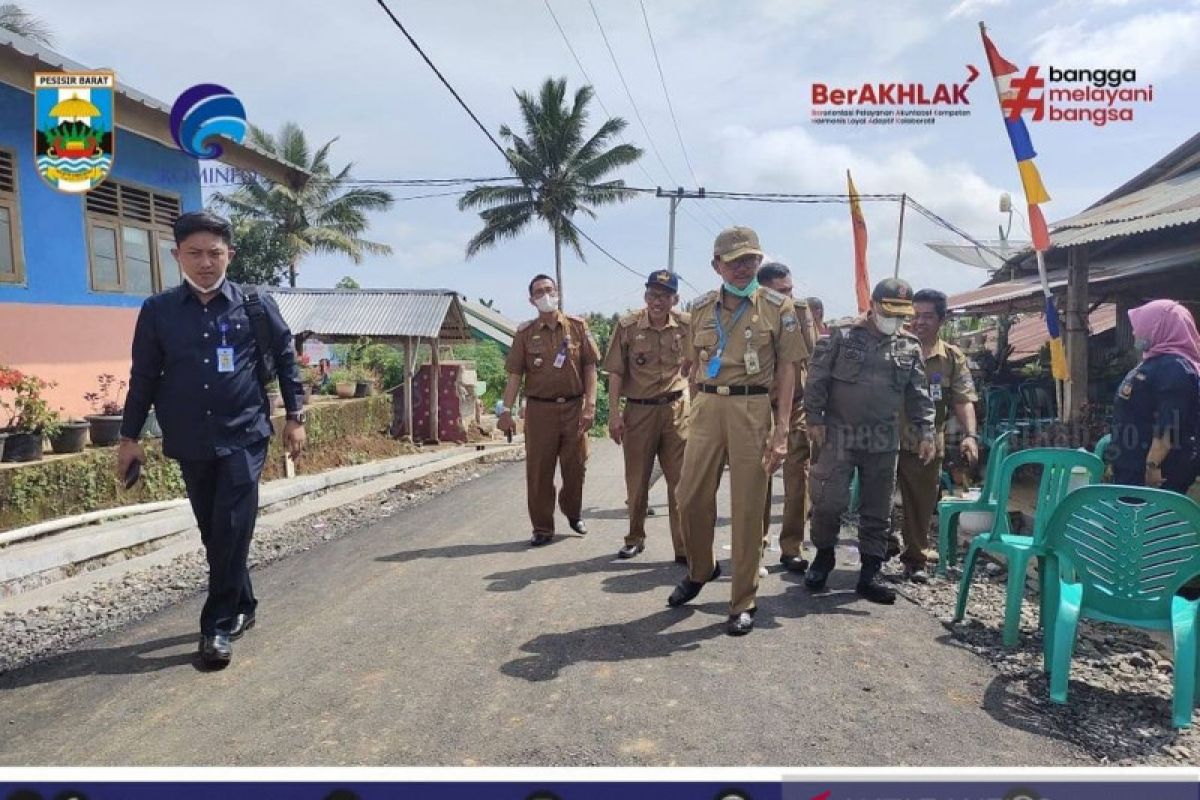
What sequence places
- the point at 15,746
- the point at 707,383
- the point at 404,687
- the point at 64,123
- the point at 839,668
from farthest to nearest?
the point at 64,123 → the point at 707,383 → the point at 839,668 → the point at 404,687 → the point at 15,746

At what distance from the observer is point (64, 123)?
777 centimetres

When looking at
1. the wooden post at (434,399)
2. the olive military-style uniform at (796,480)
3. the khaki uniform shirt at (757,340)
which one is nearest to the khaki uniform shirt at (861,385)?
the olive military-style uniform at (796,480)

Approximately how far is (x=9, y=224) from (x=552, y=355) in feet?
18.5

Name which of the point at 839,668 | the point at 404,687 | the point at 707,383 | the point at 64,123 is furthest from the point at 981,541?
the point at 64,123

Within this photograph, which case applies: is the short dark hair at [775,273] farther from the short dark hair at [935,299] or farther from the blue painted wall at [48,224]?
the blue painted wall at [48,224]

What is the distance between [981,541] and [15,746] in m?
4.27

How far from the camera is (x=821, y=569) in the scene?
4559 millimetres

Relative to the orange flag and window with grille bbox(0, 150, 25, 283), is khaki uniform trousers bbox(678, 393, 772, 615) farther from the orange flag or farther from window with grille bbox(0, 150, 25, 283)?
the orange flag

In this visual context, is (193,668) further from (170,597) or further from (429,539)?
(429,539)

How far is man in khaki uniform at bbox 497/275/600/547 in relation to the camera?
5.84m

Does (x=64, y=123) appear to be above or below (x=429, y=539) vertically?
above

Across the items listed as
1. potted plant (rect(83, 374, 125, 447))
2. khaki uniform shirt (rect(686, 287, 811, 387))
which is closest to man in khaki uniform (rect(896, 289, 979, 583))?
khaki uniform shirt (rect(686, 287, 811, 387))

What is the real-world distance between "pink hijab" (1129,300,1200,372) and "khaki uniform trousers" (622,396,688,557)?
9.23 feet

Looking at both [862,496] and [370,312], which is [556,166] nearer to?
[370,312]
